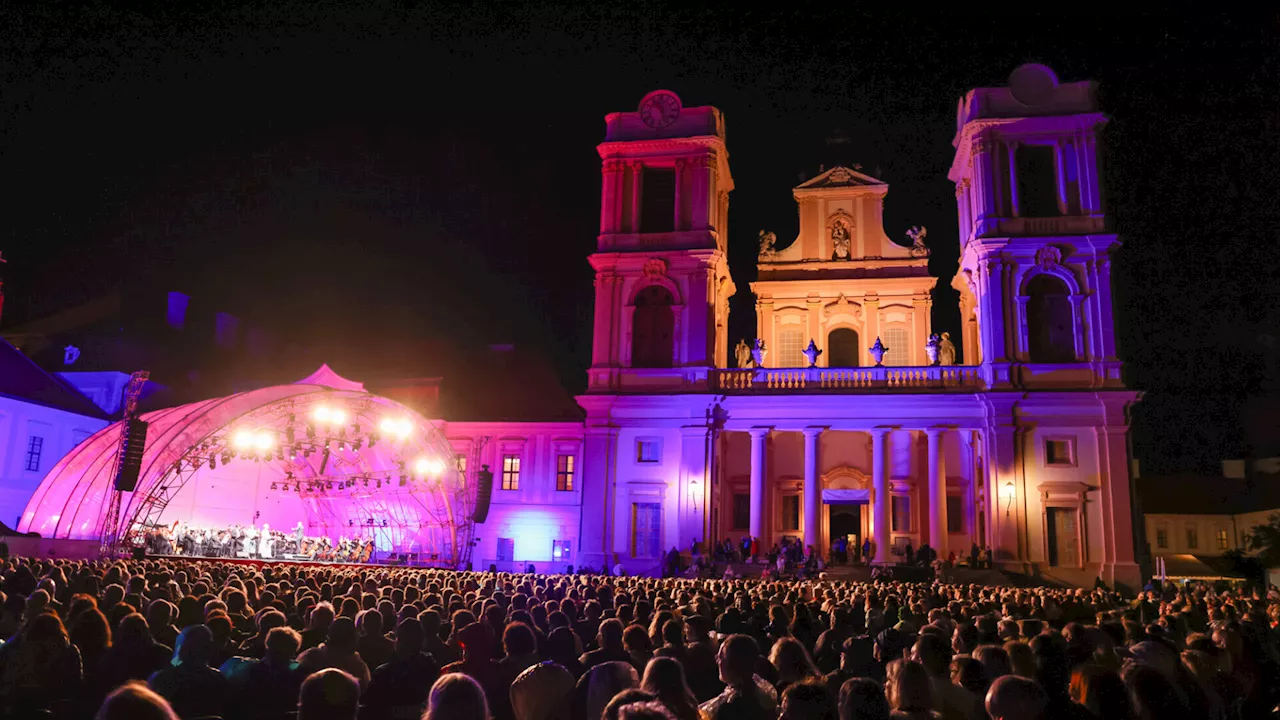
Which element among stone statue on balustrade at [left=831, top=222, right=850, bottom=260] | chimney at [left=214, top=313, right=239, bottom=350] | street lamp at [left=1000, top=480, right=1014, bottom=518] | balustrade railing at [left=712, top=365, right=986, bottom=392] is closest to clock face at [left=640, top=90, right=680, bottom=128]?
stone statue on balustrade at [left=831, top=222, right=850, bottom=260]

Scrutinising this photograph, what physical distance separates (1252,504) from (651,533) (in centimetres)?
5799

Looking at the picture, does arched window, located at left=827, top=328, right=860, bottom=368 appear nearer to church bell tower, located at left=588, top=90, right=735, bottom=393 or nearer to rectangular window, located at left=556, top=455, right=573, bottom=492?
church bell tower, located at left=588, top=90, right=735, bottom=393

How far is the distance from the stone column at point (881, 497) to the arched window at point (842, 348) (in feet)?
18.8

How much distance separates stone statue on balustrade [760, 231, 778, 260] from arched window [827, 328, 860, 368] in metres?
4.94

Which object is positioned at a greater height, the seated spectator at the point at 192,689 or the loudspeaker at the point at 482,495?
the loudspeaker at the point at 482,495

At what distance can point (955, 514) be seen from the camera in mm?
43688

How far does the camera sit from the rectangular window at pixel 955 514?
142 feet

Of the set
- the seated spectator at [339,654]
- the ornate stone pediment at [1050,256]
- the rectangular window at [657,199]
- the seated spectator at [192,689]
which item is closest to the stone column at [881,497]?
the ornate stone pediment at [1050,256]

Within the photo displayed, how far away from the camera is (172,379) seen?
51.8 m

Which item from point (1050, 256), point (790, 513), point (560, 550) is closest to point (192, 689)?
point (560, 550)

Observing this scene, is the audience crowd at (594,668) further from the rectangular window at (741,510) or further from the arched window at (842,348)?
the arched window at (842,348)

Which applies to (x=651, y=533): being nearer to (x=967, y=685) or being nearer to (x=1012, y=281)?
(x=1012, y=281)

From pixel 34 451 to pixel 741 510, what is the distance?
3410 centimetres

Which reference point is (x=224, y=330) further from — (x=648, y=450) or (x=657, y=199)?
(x=648, y=450)
